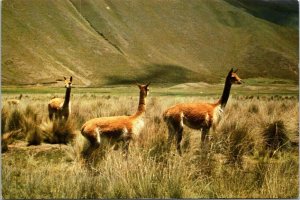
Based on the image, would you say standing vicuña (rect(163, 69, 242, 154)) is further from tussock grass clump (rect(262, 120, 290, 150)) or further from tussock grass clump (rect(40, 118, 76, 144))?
tussock grass clump (rect(40, 118, 76, 144))

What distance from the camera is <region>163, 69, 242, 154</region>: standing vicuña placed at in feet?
21.9

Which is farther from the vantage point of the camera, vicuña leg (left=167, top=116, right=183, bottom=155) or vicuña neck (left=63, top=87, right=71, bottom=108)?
vicuña neck (left=63, top=87, right=71, bottom=108)

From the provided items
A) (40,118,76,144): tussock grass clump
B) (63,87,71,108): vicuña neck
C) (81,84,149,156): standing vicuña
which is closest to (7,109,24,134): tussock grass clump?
(40,118,76,144): tussock grass clump

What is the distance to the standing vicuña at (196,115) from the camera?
21.9 feet

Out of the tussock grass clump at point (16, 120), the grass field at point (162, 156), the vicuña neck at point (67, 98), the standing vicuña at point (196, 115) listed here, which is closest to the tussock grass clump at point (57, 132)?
the grass field at point (162, 156)

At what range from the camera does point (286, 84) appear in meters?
7.18

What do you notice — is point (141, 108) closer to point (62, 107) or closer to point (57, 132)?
point (57, 132)

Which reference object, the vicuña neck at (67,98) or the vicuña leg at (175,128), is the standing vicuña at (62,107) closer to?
the vicuña neck at (67,98)

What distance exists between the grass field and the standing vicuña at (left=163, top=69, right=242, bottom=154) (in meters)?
0.14

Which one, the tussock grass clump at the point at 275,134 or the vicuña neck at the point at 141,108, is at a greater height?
the vicuña neck at the point at 141,108

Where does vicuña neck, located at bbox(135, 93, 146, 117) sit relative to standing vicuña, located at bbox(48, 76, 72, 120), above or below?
below

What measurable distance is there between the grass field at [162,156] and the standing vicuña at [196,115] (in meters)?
0.14

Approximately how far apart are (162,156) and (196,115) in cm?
103

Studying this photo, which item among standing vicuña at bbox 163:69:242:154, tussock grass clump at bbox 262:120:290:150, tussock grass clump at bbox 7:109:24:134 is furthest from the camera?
tussock grass clump at bbox 262:120:290:150
